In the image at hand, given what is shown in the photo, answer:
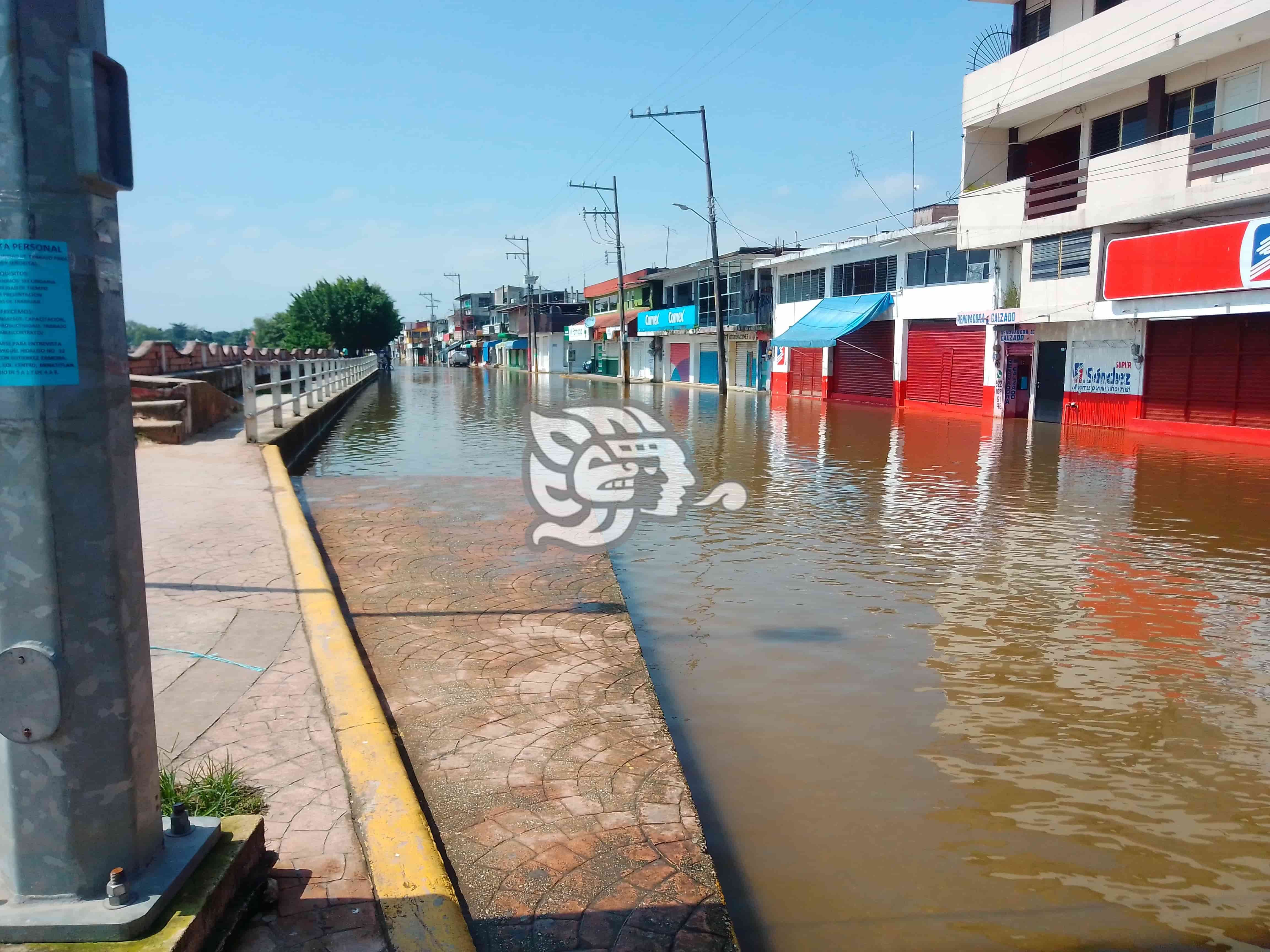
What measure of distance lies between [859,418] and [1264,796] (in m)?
21.2

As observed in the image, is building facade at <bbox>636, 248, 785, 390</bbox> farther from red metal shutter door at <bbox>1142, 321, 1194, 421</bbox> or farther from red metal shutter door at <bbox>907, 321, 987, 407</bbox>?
red metal shutter door at <bbox>1142, 321, 1194, 421</bbox>

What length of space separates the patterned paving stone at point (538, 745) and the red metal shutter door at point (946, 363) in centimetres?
2056

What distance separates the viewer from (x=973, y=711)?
15.6 ft

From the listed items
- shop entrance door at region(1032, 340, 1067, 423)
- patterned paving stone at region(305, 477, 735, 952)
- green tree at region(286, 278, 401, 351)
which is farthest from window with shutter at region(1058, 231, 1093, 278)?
green tree at region(286, 278, 401, 351)

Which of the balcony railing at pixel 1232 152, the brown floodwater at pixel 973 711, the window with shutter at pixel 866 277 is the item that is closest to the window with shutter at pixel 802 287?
the window with shutter at pixel 866 277

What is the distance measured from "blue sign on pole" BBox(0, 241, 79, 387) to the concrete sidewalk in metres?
1.57

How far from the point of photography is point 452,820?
338 cm

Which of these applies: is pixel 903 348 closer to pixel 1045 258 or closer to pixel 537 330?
pixel 1045 258

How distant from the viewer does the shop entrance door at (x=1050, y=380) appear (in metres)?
22.4

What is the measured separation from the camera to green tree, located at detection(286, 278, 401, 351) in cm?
7050

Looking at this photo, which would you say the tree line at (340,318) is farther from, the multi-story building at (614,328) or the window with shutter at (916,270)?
the window with shutter at (916,270)

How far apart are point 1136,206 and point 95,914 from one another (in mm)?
20951

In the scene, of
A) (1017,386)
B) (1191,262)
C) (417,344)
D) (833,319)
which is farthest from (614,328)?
(417,344)

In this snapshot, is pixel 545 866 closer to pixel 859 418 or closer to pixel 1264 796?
pixel 1264 796
